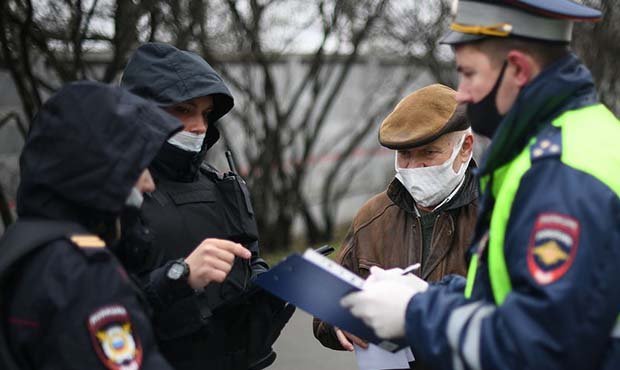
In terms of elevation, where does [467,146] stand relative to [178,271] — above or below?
above

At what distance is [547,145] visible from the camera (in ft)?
5.73

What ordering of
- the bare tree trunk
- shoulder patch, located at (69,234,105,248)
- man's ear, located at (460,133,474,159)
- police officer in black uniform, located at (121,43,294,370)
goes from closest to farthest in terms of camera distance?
shoulder patch, located at (69,234,105,248), police officer in black uniform, located at (121,43,294,370), man's ear, located at (460,133,474,159), the bare tree trunk

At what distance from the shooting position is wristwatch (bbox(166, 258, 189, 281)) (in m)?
2.39

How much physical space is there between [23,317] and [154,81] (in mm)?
1241

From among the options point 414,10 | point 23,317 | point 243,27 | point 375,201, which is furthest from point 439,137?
point 414,10

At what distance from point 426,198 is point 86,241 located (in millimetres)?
1490

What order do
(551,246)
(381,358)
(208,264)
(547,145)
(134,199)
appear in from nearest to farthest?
(551,246) → (547,145) → (134,199) → (208,264) → (381,358)

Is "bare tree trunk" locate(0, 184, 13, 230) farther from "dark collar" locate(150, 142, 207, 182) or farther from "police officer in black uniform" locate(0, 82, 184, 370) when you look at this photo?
"police officer in black uniform" locate(0, 82, 184, 370)

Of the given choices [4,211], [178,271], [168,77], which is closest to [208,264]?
[178,271]

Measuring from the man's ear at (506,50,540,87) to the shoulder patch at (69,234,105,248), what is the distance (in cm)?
109

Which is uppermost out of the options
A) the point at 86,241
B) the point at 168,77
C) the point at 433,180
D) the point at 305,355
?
the point at 168,77

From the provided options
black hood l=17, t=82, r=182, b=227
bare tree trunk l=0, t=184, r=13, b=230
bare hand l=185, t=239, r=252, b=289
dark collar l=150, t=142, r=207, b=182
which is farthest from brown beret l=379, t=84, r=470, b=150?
bare tree trunk l=0, t=184, r=13, b=230

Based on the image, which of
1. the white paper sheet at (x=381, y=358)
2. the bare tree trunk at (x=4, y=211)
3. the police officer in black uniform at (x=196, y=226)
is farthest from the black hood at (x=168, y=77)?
the bare tree trunk at (x=4, y=211)

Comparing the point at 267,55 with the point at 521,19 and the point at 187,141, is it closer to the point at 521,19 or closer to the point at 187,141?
the point at 187,141
